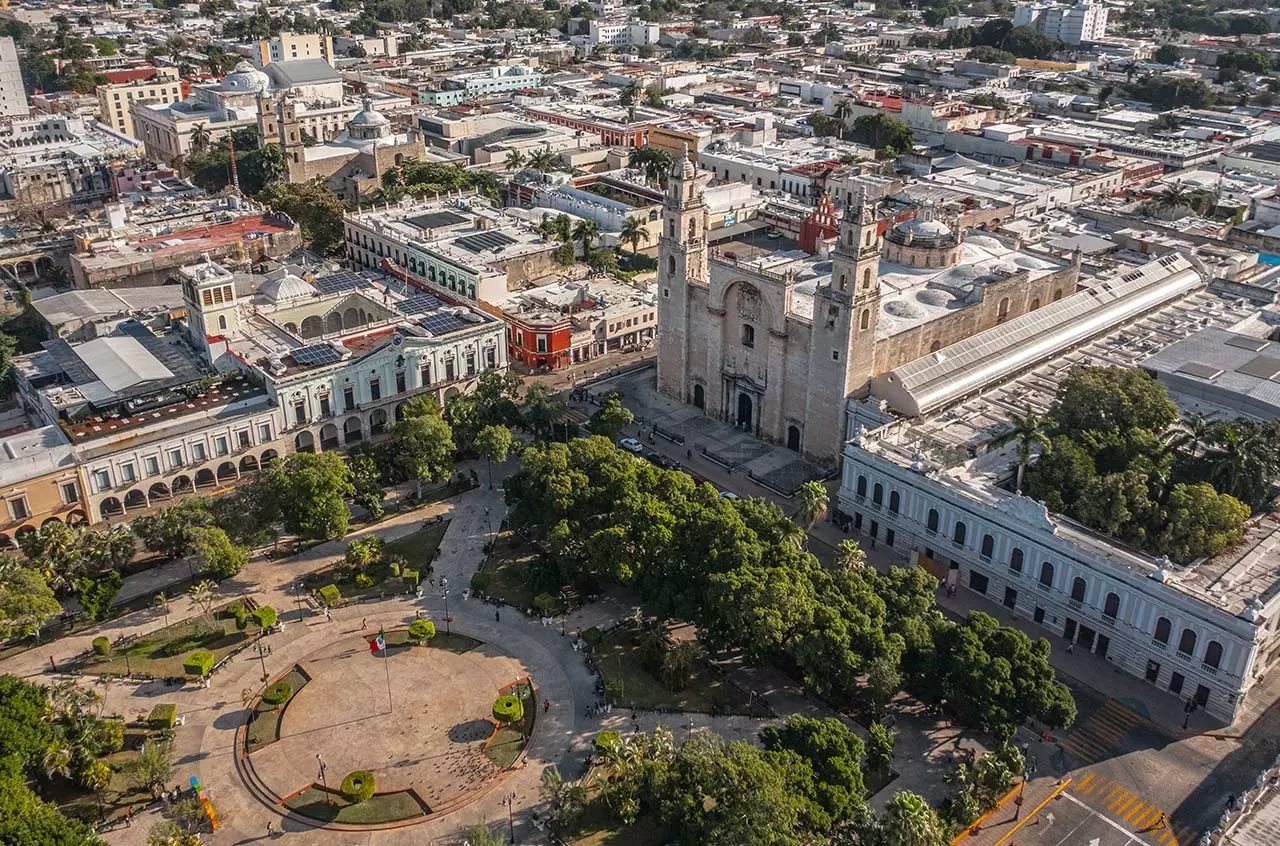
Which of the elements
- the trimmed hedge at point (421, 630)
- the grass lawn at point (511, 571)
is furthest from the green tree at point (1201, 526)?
the trimmed hedge at point (421, 630)

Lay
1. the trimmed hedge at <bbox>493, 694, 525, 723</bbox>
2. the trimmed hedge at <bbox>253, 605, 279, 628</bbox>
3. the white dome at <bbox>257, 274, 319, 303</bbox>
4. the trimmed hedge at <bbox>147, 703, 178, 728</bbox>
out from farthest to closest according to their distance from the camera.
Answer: the white dome at <bbox>257, 274, 319, 303</bbox>
the trimmed hedge at <bbox>253, 605, 279, 628</bbox>
the trimmed hedge at <bbox>493, 694, 525, 723</bbox>
the trimmed hedge at <bbox>147, 703, 178, 728</bbox>

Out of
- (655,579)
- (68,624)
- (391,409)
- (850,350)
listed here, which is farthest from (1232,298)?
(68,624)

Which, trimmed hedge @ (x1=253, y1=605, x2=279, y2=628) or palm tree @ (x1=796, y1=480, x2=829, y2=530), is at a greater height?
palm tree @ (x1=796, y1=480, x2=829, y2=530)

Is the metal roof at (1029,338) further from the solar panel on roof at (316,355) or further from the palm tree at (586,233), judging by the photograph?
the palm tree at (586,233)

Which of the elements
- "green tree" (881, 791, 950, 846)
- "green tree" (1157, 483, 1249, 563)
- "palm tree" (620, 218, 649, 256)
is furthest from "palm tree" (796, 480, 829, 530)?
"palm tree" (620, 218, 649, 256)

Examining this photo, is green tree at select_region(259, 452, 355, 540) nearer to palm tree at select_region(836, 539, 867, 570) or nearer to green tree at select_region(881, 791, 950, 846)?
palm tree at select_region(836, 539, 867, 570)

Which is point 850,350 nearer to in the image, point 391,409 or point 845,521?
point 845,521
